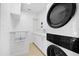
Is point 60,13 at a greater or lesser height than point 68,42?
greater

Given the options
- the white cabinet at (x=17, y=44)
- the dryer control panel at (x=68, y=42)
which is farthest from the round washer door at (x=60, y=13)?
the white cabinet at (x=17, y=44)

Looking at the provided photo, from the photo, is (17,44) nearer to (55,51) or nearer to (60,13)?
(55,51)

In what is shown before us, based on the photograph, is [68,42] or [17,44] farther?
[17,44]

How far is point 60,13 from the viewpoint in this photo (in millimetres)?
634

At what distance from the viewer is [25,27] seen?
1724 millimetres

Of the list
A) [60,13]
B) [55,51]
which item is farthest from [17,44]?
[60,13]

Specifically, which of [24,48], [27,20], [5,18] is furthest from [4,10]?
[24,48]

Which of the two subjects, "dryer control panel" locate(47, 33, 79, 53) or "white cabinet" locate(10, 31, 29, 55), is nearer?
"dryer control panel" locate(47, 33, 79, 53)

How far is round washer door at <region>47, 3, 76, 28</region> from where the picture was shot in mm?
484

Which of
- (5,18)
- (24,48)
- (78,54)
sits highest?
(5,18)

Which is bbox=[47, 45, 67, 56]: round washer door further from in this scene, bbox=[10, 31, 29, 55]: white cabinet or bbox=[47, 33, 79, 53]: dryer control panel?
bbox=[10, 31, 29, 55]: white cabinet

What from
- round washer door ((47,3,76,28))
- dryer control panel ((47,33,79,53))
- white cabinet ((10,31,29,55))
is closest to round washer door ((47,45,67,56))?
dryer control panel ((47,33,79,53))

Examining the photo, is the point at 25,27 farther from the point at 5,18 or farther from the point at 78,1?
the point at 78,1

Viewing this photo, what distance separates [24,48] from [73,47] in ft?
4.12
